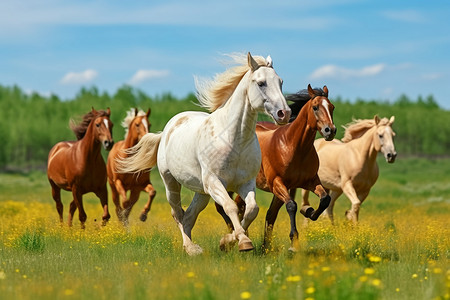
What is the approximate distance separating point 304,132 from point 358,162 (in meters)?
4.78

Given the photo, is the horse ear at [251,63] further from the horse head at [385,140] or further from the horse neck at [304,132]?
the horse head at [385,140]

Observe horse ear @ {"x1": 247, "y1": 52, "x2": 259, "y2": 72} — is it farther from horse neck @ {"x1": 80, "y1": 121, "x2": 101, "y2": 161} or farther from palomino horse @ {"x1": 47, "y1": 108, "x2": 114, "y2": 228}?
horse neck @ {"x1": 80, "y1": 121, "x2": 101, "y2": 161}

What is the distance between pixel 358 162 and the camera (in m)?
13.7

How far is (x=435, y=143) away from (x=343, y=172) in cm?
8581

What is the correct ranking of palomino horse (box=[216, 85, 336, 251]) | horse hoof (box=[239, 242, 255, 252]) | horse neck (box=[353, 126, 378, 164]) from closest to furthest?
horse hoof (box=[239, 242, 255, 252])
palomino horse (box=[216, 85, 336, 251])
horse neck (box=[353, 126, 378, 164])

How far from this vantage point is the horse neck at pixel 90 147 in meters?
12.6

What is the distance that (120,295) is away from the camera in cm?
546

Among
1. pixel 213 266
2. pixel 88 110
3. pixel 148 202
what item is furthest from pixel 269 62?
pixel 88 110

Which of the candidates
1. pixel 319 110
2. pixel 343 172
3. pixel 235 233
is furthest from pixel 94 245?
pixel 343 172

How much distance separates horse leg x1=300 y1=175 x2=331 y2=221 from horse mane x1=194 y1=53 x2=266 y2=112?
1.81 m

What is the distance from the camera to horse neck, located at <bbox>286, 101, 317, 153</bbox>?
30.0ft

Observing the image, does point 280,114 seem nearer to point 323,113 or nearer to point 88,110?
point 323,113

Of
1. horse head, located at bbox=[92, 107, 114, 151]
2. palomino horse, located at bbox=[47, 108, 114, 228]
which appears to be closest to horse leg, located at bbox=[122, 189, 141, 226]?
palomino horse, located at bbox=[47, 108, 114, 228]

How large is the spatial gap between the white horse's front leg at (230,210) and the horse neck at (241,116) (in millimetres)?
622
